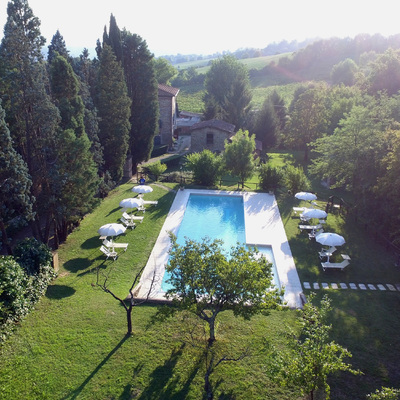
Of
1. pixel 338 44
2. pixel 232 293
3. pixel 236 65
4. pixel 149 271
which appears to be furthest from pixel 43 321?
pixel 338 44

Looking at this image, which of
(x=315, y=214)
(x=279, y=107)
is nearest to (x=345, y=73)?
(x=279, y=107)

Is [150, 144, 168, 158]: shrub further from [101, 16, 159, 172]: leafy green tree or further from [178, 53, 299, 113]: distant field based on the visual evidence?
[178, 53, 299, 113]: distant field

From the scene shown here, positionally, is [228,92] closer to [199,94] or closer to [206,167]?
[206,167]

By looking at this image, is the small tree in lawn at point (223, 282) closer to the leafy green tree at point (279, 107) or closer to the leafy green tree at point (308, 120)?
the leafy green tree at point (308, 120)

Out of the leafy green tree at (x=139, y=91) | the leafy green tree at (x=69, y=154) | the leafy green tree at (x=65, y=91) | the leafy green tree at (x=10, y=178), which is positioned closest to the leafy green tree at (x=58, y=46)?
the leafy green tree at (x=139, y=91)

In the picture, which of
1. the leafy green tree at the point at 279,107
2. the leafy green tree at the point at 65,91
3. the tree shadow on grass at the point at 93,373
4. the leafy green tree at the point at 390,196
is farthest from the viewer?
the leafy green tree at the point at 279,107

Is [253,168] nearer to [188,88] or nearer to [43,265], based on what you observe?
[43,265]
